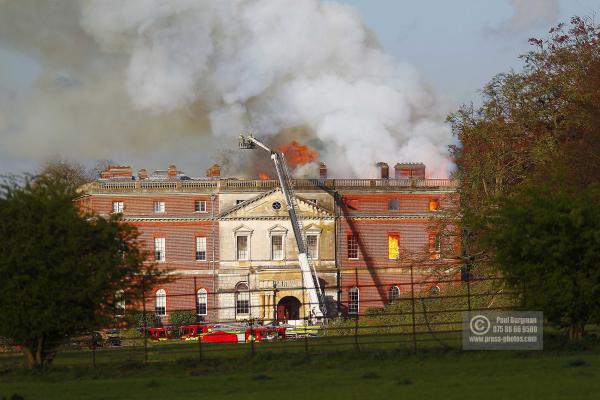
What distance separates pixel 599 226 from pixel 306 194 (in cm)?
6157

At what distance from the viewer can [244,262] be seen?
8881 centimetres

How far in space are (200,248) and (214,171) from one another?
356 inches

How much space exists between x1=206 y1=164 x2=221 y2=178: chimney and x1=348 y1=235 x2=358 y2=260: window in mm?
12346

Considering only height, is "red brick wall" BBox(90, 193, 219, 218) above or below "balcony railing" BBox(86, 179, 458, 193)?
below

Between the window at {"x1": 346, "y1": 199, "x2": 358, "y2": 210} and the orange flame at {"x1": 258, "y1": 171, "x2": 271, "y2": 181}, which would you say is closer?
the window at {"x1": 346, "y1": 199, "x2": 358, "y2": 210}

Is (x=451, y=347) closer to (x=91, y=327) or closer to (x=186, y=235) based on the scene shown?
(x=91, y=327)

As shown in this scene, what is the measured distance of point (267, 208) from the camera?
292 ft

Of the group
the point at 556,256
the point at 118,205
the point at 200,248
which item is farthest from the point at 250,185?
the point at 556,256

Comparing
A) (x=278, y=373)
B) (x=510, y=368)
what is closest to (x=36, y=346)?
(x=278, y=373)

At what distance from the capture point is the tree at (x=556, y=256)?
95.6 feet

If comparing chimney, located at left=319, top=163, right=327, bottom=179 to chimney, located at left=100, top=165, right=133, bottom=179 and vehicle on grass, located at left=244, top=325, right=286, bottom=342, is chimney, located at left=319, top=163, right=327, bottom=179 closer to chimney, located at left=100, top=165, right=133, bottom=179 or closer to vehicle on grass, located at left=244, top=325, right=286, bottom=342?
Answer: chimney, located at left=100, top=165, right=133, bottom=179

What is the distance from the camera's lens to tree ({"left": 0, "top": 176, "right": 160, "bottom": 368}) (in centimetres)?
2794

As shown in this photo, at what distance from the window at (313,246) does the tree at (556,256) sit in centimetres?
5881

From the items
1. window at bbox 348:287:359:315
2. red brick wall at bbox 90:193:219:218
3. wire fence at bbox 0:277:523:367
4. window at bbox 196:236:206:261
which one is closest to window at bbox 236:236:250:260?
window at bbox 196:236:206:261
